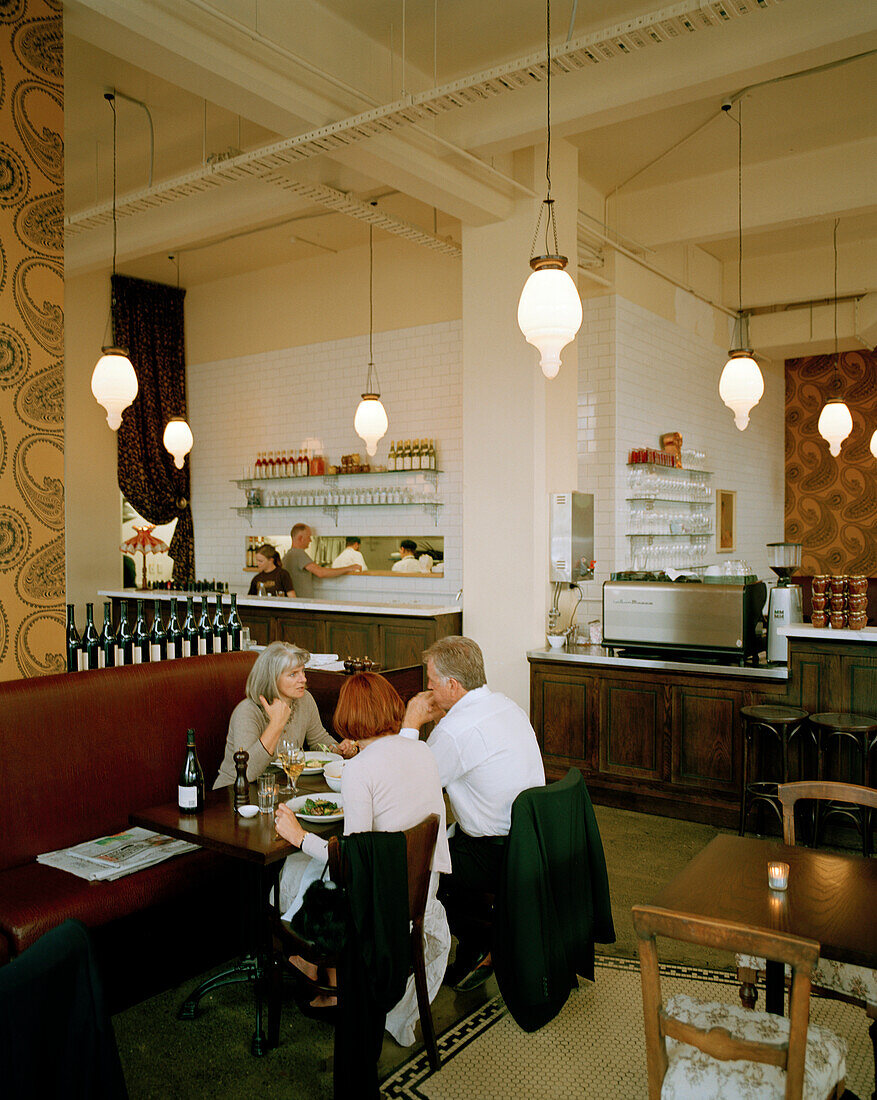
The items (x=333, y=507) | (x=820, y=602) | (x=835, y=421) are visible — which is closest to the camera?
(x=820, y=602)

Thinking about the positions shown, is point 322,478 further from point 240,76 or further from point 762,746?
point 762,746

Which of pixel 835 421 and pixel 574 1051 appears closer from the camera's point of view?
pixel 574 1051

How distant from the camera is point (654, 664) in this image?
5.27 metres

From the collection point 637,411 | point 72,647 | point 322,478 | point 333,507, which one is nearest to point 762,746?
point 637,411

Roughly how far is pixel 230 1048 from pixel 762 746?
336cm

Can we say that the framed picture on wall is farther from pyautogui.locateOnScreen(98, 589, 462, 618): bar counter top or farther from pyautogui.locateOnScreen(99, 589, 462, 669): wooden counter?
pyautogui.locateOnScreen(99, 589, 462, 669): wooden counter

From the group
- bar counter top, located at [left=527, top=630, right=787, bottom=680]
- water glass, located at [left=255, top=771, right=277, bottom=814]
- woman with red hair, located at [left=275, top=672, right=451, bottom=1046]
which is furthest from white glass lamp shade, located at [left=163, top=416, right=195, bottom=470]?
woman with red hair, located at [left=275, top=672, right=451, bottom=1046]

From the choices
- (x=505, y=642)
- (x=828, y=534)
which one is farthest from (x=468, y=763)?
(x=828, y=534)

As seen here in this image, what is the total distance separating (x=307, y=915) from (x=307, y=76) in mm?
4066

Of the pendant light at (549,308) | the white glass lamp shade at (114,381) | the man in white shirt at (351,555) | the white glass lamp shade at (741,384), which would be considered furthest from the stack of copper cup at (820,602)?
the man in white shirt at (351,555)

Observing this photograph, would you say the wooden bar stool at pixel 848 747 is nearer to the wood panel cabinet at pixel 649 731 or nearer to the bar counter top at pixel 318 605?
the wood panel cabinet at pixel 649 731

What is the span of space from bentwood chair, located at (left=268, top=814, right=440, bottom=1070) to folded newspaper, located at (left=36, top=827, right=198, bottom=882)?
0.52 m

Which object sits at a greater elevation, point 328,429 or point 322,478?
point 328,429

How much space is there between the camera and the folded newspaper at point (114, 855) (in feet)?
9.92
